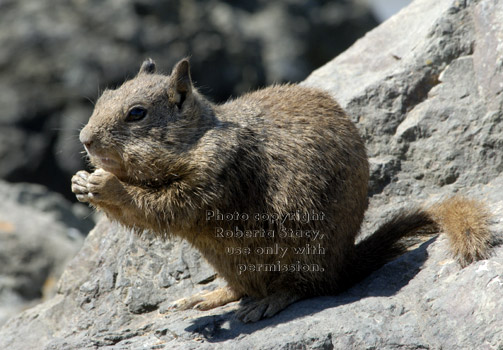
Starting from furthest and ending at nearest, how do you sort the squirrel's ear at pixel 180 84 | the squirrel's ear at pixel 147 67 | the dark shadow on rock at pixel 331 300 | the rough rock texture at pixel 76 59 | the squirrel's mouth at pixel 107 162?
the rough rock texture at pixel 76 59 < the squirrel's ear at pixel 147 67 < the squirrel's ear at pixel 180 84 < the squirrel's mouth at pixel 107 162 < the dark shadow on rock at pixel 331 300

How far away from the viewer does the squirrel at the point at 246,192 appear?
4969 mm

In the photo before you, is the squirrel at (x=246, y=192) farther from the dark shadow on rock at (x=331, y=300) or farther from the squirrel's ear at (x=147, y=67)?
the squirrel's ear at (x=147, y=67)

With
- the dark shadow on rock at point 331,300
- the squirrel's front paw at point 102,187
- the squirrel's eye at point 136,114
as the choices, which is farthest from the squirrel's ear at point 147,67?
the dark shadow on rock at point 331,300

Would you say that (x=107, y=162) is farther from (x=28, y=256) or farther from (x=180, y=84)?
(x=28, y=256)

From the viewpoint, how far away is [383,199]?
612cm

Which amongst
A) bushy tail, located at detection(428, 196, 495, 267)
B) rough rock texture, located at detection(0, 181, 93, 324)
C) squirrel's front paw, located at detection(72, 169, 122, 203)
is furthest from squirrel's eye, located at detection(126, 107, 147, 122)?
rough rock texture, located at detection(0, 181, 93, 324)

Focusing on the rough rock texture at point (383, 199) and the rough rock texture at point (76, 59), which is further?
the rough rock texture at point (76, 59)

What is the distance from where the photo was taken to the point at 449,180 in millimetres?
5957

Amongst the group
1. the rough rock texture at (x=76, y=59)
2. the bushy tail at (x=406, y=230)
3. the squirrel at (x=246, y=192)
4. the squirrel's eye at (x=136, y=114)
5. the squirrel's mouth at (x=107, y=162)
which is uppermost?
the rough rock texture at (x=76, y=59)

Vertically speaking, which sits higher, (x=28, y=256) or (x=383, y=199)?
(x=28, y=256)

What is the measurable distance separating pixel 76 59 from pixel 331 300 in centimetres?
889

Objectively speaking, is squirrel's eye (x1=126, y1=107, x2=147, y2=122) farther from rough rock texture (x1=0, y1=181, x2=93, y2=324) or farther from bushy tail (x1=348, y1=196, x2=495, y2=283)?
rough rock texture (x1=0, y1=181, x2=93, y2=324)

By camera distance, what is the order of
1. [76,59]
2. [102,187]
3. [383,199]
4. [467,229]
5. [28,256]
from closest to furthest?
[467,229]
[102,187]
[383,199]
[28,256]
[76,59]

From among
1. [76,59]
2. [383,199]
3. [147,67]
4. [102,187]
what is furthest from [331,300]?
[76,59]
